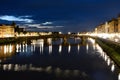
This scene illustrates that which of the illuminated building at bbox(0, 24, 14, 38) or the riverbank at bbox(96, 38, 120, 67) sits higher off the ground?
the illuminated building at bbox(0, 24, 14, 38)

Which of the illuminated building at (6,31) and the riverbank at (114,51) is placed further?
the illuminated building at (6,31)

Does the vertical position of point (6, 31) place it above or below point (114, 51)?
above

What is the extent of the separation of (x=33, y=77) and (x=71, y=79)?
4.76 m

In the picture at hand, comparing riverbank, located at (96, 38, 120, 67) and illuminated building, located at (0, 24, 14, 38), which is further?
illuminated building, located at (0, 24, 14, 38)

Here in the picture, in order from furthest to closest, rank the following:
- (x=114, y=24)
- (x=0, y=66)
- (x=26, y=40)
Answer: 1. (x=114, y=24)
2. (x=26, y=40)
3. (x=0, y=66)

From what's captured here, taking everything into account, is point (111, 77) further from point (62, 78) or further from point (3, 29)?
point (3, 29)

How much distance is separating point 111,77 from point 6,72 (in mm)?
14067

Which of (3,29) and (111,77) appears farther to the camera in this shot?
(3,29)

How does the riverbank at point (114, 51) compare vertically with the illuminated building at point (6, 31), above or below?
below

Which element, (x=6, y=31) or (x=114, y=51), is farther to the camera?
(x=6, y=31)

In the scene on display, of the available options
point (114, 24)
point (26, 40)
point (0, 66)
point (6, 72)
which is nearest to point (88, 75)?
point (6, 72)

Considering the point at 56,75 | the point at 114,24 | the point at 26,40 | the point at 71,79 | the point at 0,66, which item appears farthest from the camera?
the point at 114,24

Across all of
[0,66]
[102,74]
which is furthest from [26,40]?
[102,74]

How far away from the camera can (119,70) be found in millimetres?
44844
